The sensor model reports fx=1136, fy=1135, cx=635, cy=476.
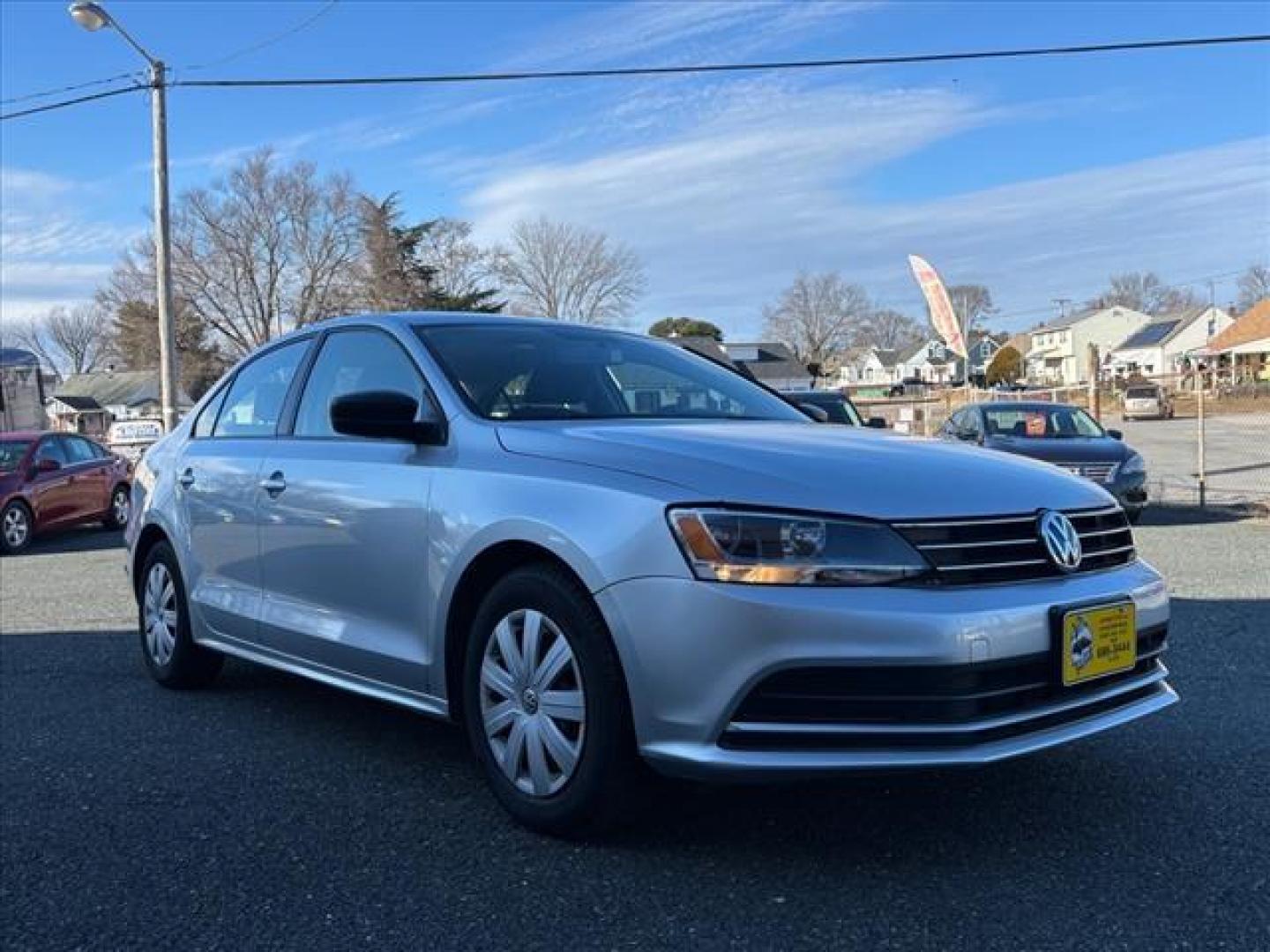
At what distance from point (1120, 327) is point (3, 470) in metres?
98.9

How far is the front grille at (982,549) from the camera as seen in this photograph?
9.55ft

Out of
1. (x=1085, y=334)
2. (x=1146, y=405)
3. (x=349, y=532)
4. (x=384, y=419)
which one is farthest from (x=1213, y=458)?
(x=1085, y=334)

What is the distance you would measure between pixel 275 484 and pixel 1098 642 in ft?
9.84

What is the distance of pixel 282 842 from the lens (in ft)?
11.2

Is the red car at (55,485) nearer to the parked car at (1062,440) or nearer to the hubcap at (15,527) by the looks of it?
the hubcap at (15,527)

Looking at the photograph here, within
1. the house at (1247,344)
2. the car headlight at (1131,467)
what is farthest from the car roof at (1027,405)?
the house at (1247,344)

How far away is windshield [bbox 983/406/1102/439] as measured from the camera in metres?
13.4

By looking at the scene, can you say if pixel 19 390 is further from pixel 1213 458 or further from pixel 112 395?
pixel 112 395

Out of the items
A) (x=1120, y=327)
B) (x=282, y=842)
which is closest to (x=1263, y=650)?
(x=282, y=842)

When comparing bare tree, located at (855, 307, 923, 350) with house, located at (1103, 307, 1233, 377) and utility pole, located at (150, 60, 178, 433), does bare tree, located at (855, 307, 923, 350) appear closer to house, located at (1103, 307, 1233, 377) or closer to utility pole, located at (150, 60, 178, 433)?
house, located at (1103, 307, 1233, 377)

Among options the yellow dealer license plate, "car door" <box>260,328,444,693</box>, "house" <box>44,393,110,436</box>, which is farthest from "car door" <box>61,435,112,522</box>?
"house" <box>44,393,110,436</box>

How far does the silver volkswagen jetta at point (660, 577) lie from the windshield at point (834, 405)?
7.34m

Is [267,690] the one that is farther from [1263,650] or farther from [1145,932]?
[1263,650]

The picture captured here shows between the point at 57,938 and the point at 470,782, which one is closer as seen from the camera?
the point at 57,938
